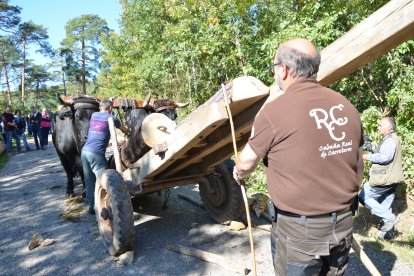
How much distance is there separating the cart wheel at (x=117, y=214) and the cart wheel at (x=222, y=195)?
128 centimetres

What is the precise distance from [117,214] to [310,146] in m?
2.60

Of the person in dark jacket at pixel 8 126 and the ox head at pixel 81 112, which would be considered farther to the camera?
the person in dark jacket at pixel 8 126

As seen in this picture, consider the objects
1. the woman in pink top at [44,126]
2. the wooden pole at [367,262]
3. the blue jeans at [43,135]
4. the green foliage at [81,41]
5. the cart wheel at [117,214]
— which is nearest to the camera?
the wooden pole at [367,262]

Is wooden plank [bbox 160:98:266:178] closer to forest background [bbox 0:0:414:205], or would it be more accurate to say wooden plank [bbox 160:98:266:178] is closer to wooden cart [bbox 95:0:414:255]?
wooden cart [bbox 95:0:414:255]

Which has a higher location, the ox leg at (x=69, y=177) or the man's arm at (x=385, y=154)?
the man's arm at (x=385, y=154)

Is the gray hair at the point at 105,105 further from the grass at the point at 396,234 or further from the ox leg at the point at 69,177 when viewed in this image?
the grass at the point at 396,234

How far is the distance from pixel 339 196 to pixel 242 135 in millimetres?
1723

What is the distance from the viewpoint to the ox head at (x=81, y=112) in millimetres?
6219

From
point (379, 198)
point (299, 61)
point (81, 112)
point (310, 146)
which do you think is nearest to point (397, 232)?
point (379, 198)

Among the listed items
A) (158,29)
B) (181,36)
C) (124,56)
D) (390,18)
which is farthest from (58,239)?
(124,56)

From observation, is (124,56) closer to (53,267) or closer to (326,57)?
(53,267)

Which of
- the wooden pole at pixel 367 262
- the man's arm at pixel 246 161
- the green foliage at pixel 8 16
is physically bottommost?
the wooden pole at pixel 367 262

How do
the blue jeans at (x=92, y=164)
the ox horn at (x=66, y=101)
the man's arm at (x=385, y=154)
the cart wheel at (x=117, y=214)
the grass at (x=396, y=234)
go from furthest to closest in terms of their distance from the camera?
the ox horn at (x=66, y=101), the blue jeans at (x=92, y=164), the man's arm at (x=385, y=154), the grass at (x=396, y=234), the cart wheel at (x=117, y=214)

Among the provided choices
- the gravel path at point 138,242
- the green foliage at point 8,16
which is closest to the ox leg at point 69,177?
the gravel path at point 138,242
